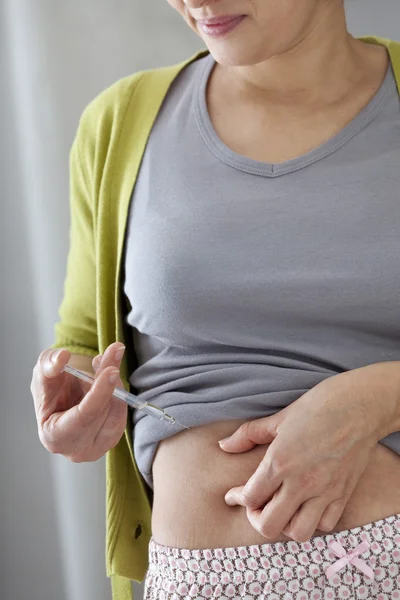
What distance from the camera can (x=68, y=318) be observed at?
132cm

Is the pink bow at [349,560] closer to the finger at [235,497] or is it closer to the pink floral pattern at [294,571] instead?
the pink floral pattern at [294,571]

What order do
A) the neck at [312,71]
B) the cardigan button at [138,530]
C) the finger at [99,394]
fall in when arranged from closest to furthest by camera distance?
1. the finger at [99,394]
2. the neck at [312,71]
3. the cardigan button at [138,530]

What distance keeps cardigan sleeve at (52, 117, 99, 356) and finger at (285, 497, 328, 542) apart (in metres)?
0.46

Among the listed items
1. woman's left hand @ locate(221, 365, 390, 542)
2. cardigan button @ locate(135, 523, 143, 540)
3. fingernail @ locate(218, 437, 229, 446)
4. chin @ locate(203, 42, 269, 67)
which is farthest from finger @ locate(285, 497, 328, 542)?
chin @ locate(203, 42, 269, 67)

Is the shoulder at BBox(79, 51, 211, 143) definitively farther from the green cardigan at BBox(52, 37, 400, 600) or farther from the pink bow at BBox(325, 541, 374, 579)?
the pink bow at BBox(325, 541, 374, 579)

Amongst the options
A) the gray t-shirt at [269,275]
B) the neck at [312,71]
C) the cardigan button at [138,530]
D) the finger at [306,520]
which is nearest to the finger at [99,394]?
the gray t-shirt at [269,275]

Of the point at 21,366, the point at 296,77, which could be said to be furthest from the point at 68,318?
the point at 296,77

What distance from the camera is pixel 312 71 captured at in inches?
46.7

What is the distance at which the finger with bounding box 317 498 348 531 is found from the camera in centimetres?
97

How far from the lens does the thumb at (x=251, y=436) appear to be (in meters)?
1.02

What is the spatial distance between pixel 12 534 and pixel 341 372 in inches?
30.7

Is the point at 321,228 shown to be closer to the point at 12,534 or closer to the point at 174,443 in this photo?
the point at 174,443

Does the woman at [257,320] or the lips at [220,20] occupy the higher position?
the lips at [220,20]

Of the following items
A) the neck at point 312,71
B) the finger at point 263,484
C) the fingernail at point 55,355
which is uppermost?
the neck at point 312,71
